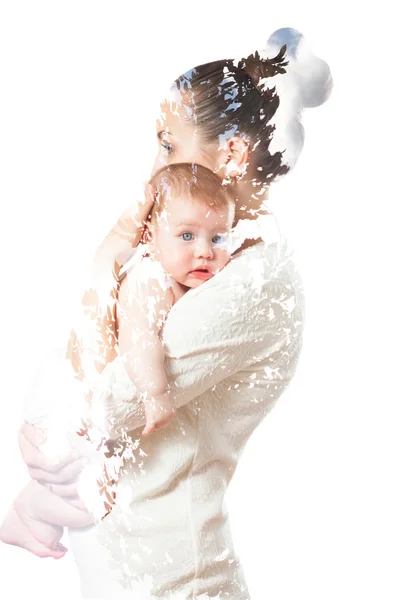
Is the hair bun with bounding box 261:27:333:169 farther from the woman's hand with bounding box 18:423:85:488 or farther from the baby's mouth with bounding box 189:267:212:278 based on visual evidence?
the woman's hand with bounding box 18:423:85:488

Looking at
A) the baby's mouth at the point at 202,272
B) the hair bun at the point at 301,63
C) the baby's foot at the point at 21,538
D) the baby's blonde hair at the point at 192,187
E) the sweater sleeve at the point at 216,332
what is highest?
the hair bun at the point at 301,63

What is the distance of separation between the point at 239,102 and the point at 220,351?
0.28 metres

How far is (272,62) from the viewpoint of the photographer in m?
1.36

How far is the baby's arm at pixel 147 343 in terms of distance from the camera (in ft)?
4.16

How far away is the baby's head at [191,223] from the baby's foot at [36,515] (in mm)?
350

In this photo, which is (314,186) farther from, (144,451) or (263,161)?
(144,451)

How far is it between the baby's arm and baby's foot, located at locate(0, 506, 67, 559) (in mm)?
272

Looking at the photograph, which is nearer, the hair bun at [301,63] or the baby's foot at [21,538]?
the hair bun at [301,63]

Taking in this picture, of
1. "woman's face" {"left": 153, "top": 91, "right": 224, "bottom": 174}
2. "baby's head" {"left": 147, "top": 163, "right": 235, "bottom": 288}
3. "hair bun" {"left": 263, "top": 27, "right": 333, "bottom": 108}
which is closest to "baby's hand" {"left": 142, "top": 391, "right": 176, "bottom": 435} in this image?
"baby's head" {"left": 147, "top": 163, "right": 235, "bottom": 288}

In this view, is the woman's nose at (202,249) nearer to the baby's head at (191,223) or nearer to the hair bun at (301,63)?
the baby's head at (191,223)

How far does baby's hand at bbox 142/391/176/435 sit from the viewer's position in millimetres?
1278

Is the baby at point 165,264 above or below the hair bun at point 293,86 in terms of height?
below

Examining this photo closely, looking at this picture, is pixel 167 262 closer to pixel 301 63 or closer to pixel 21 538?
pixel 301 63

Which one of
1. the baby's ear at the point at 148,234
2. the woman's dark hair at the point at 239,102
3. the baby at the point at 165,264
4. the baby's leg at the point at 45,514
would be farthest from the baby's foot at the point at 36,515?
the woman's dark hair at the point at 239,102
